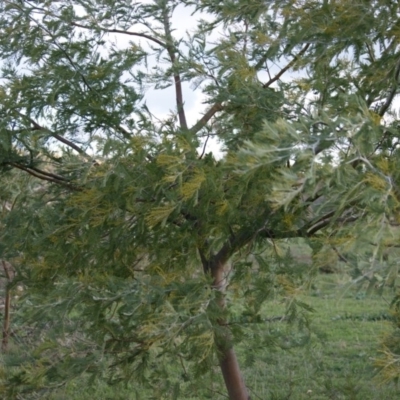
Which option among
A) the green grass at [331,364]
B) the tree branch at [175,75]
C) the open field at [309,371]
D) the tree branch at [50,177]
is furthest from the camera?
the green grass at [331,364]

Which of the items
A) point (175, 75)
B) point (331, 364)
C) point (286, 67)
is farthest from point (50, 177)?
point (331, 364)

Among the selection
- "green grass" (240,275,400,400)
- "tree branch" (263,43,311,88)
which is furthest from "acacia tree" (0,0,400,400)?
"green grass" (240,275,400,400)

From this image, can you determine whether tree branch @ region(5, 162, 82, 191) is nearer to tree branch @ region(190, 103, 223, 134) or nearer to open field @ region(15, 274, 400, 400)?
tree branch @ region(190, 103, 223, 134)

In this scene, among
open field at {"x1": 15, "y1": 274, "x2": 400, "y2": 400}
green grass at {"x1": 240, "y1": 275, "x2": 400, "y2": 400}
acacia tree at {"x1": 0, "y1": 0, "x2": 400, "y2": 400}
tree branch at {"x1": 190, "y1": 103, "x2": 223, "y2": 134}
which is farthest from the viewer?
green grass at {"x1": 240, "y1": 275, "x2": 400, "y2": 400}

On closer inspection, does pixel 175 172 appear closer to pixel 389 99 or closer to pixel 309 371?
pixel 389 99

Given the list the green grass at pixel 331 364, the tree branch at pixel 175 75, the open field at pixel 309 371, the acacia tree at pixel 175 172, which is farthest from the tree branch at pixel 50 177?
the green grass at pixel 331 364

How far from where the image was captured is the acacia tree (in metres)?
3.20

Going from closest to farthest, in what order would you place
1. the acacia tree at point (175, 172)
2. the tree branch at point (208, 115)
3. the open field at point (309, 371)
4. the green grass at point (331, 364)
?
the acacia tree at point (175, 172)
the tree branch at point (208, 115)
the open field at point (309, 371)
the green grass at point (331, 364)

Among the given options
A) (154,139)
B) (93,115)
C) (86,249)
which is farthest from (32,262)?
(154,139)

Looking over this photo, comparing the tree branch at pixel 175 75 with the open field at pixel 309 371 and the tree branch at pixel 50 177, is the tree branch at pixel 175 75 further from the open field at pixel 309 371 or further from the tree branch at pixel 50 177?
the open field at pixel 309 371

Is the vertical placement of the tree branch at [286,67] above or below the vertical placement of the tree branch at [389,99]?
above

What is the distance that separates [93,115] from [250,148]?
7.51ft

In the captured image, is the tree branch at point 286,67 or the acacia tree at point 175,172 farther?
the tree branch at point 286,67

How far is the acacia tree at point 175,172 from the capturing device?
320cm
